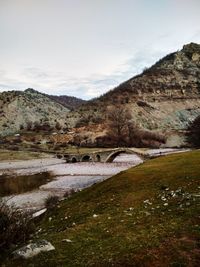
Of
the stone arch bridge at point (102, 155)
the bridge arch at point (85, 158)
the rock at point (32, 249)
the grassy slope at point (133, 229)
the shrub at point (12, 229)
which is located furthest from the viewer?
the bridge arch at point (85, 158)

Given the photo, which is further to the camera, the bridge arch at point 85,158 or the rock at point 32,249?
the bridge arch at point 85,158

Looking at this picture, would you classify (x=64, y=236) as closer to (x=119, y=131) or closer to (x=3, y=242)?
(x=3, y=242)

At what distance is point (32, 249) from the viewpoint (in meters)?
15.0

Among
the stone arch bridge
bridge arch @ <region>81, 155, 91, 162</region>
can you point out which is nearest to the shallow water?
the stone arch bridge

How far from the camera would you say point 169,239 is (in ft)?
52.9

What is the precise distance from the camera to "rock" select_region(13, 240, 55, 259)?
582 inches

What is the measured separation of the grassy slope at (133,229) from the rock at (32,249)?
0.30 m

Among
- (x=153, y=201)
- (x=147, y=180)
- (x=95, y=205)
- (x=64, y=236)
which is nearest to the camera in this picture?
(x=64, y=236)

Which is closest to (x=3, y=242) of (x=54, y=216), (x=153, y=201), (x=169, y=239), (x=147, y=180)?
(x=169, y=239)

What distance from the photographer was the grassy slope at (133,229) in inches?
569

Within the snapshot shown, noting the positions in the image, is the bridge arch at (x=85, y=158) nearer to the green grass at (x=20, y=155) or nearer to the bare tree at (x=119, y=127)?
the green grass at (x=20, y=155)

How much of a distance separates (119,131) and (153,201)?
142 m

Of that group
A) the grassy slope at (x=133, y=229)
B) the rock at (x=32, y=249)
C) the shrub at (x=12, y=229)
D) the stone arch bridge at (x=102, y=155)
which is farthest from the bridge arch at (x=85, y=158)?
the rock at (x=32, y=249)

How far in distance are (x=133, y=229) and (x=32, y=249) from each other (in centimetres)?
460
